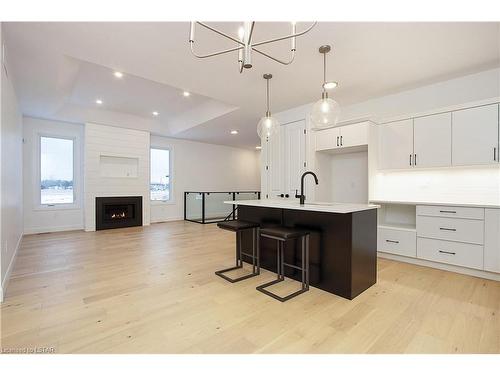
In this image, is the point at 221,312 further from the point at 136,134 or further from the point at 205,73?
the point at 136,134

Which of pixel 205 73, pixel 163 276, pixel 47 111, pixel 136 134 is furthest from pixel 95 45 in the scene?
pixel 136 134

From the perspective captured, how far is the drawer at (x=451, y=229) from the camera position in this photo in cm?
292

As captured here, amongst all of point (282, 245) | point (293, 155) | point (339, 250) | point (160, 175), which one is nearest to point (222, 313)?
point (282, 245)

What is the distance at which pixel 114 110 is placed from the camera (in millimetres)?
6086

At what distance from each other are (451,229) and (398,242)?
0.65 m

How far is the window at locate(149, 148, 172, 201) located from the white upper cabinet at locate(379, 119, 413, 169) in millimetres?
6147

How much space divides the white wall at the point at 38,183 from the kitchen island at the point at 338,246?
579cm

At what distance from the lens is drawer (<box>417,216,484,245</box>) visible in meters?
2.92

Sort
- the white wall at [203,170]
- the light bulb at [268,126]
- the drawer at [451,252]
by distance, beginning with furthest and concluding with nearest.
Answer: the white wall at [203,170], the light bulb at [268,126], the drawer at [451,252]

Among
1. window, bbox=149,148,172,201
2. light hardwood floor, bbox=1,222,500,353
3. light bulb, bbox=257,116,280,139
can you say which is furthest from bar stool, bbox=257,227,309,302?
window, bbox=149,148,172,201

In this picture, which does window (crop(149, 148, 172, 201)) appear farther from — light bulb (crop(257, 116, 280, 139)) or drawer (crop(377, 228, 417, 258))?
drawer (crop(377, 228, 417, 258))

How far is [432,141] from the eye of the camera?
346cm

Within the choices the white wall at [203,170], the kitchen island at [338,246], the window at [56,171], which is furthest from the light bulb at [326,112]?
the window at [56,171]

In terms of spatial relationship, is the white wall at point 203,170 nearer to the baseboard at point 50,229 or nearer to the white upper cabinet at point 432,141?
the baseboard at point 50,229
